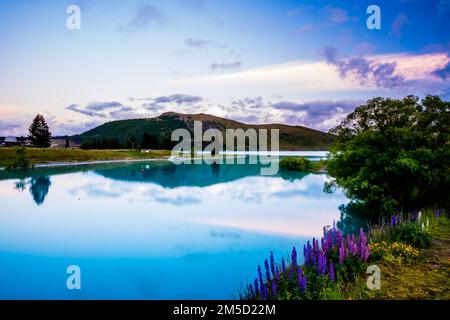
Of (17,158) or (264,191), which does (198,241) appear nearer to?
(264,191)

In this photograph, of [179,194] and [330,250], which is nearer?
[330,250]

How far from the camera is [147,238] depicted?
1881cm

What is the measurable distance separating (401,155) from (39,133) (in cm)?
11586

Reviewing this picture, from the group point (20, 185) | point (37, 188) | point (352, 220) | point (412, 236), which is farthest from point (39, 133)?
point (412, 236)

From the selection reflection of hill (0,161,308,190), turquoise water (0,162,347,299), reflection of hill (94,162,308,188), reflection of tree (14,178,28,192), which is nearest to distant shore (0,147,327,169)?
reflection of hill (0,161,308,190)

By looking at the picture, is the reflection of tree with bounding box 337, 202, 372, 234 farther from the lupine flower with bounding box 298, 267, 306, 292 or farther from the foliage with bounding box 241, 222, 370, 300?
the lupine flower with bounding box 298, 267, 306, 292

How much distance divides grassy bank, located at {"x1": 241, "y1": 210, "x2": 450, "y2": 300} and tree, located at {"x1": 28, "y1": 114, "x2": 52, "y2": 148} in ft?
384

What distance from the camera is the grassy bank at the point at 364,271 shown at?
23.2 ft

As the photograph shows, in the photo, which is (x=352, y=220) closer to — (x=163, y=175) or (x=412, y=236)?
(x=412, y=236)

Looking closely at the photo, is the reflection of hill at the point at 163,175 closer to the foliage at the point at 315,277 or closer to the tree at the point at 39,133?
Answer: the foliage at the point at 315,277

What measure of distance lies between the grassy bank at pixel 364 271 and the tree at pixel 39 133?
384ft

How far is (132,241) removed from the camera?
59.2 feet
